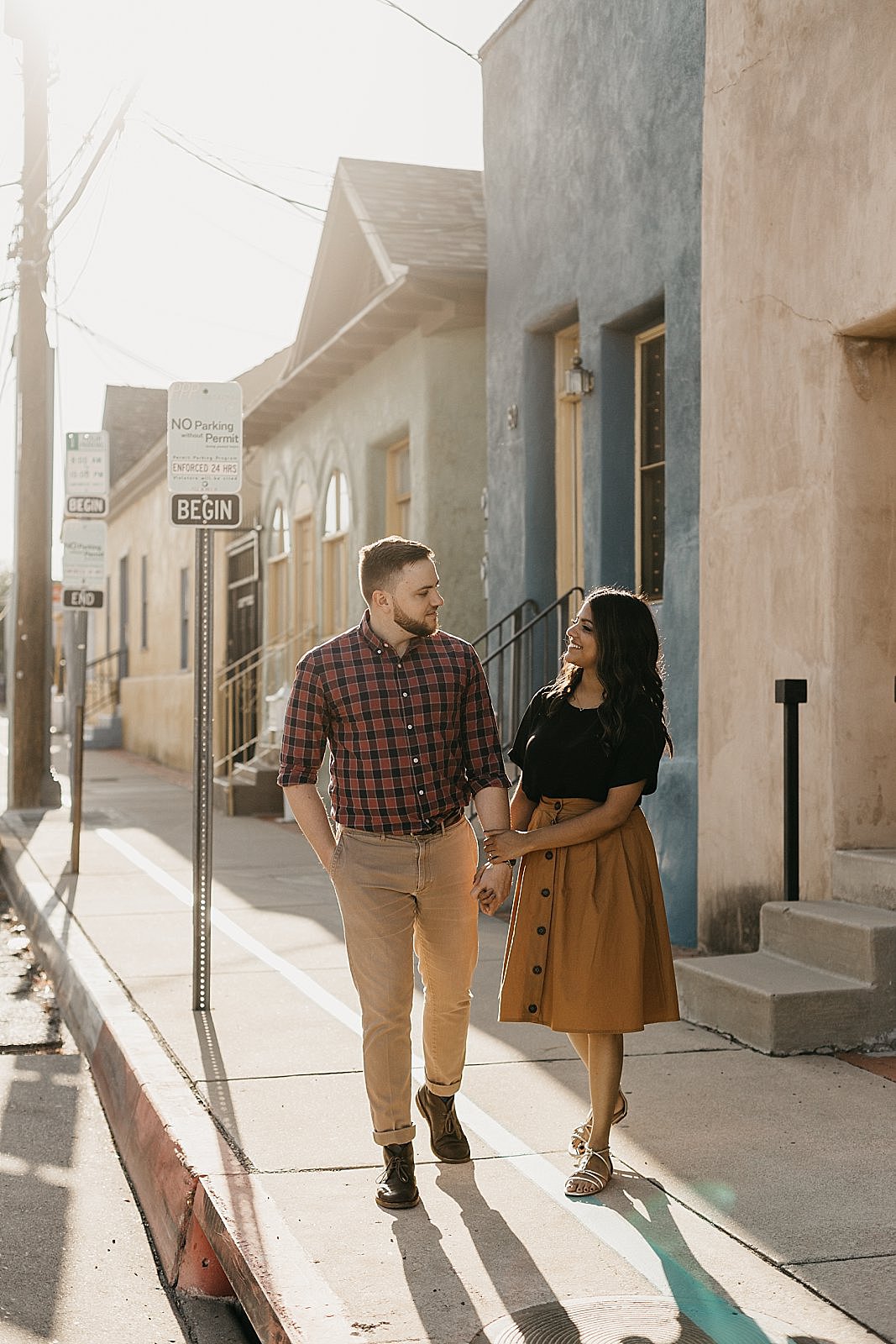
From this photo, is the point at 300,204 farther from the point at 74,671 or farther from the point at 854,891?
the point at 854,891

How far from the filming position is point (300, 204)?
51.9 ft

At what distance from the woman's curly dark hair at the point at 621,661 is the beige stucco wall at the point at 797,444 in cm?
270

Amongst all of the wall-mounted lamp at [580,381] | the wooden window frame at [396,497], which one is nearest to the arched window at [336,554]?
the wooden window frame at [396,497]

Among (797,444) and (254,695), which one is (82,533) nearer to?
(797,444)

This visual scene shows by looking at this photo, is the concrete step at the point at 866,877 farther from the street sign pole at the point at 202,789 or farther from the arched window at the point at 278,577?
the arched window at the point at 278,577

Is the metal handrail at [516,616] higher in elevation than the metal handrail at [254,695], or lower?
higher

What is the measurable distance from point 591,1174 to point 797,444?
13.3ft

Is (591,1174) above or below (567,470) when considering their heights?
below

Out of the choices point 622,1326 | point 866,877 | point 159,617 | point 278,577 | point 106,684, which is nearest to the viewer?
point 622,1326

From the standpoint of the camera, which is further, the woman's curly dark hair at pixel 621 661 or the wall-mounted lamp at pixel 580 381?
the wall-mounted lamp at pixel 580 381

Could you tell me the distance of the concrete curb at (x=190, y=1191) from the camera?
3764 millimetres

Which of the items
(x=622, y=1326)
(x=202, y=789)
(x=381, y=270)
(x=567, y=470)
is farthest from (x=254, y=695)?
(x=622, y=1326)

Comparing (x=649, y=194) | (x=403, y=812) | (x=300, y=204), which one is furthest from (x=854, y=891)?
(x=300, y=204)

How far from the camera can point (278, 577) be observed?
2064cm
